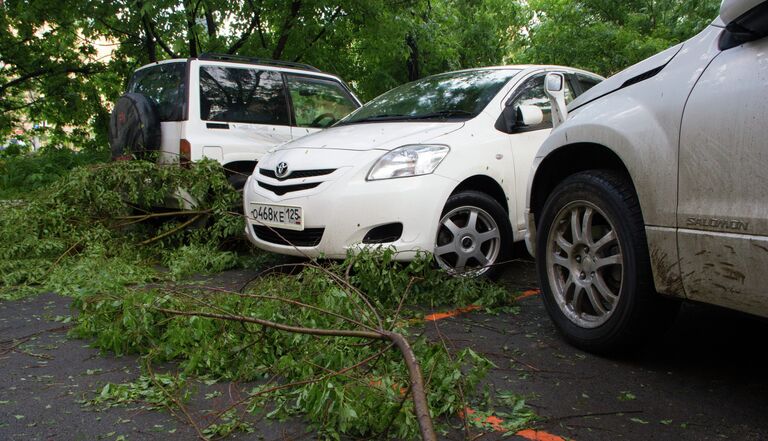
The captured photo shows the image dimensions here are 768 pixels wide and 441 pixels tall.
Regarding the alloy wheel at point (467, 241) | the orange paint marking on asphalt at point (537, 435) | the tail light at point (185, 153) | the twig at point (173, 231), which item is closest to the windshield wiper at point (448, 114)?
the alloy wheel at point (467, 241)

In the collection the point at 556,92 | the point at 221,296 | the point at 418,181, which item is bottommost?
the point at 221,296

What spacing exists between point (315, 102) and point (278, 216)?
279 centimetres

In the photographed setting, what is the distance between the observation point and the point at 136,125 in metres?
6.38

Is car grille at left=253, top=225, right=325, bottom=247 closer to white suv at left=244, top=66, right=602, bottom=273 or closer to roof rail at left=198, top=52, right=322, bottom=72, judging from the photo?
white suv at left=244, top=66, right=602, bottom=273

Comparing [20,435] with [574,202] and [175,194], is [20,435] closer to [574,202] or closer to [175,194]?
[574,202]

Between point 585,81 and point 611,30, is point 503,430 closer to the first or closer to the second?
point 585,81

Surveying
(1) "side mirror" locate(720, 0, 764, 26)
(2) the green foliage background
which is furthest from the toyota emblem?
(2) the green foliage background

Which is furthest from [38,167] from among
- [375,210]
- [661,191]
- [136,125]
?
[661,191]

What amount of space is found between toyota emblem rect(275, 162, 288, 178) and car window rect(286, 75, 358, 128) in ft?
6.80

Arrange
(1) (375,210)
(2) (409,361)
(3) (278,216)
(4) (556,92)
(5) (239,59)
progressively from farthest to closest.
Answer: (5) (239,59) → (3) (278,216) → (1) (375,210) → (4) (556,92) → (2) (409,361)

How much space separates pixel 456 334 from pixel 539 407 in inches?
45.1

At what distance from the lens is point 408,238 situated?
4.56 meters

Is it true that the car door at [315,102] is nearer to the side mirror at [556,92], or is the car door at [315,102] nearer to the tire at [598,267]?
the side mirror at [556,92]

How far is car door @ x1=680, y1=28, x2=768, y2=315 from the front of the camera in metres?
2.46
